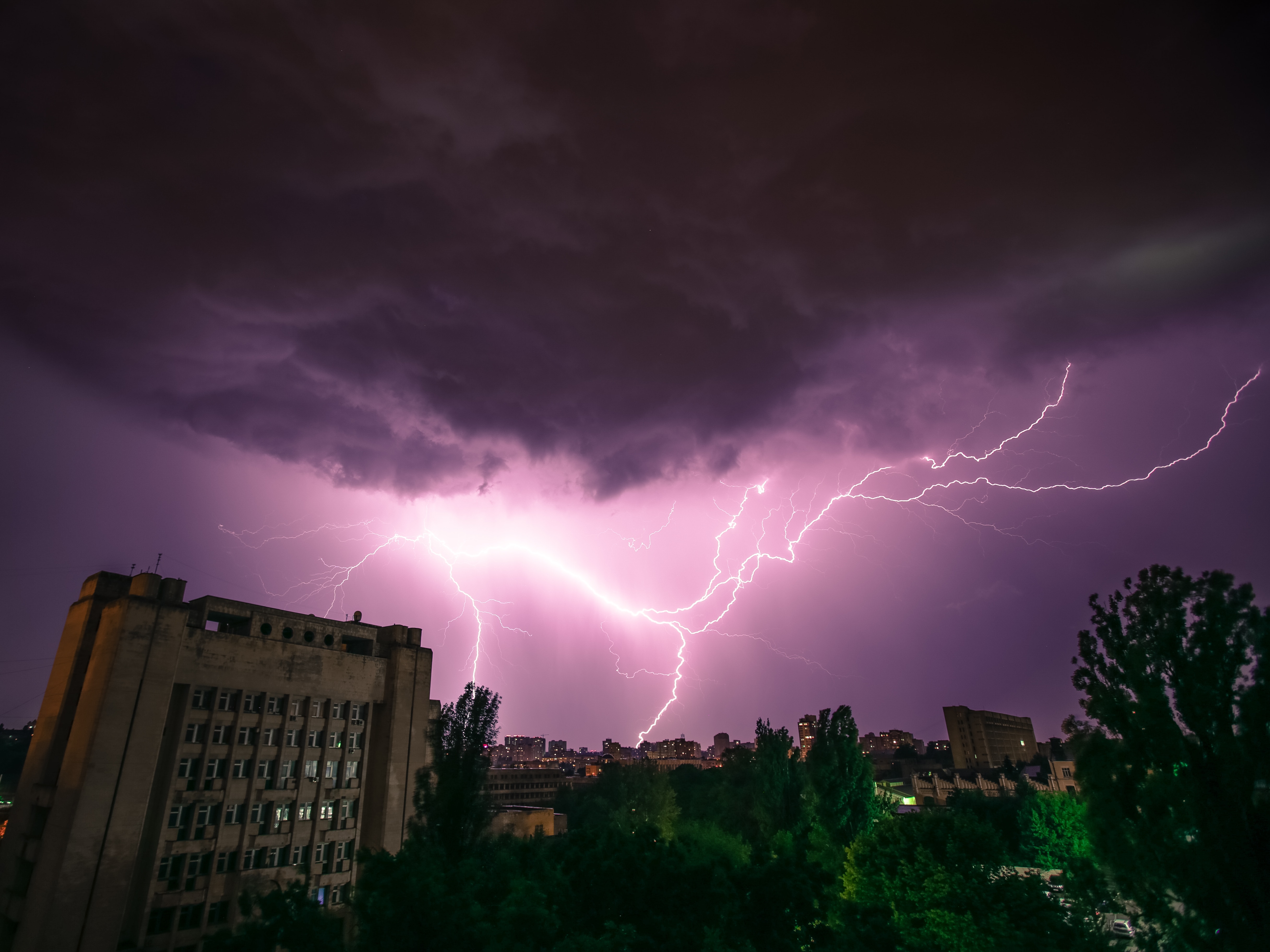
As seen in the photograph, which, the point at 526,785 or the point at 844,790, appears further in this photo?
the point at 526,785

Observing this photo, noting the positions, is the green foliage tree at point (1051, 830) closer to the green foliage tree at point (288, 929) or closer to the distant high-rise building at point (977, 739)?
the green foliage tree at point (288, 929)

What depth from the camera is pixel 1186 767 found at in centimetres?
1088

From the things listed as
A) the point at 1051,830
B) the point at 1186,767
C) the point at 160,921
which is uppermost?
the point at 1186,767

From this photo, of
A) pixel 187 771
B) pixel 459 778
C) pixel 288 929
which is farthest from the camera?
pixel 187 771

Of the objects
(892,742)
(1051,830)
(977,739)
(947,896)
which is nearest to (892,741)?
(892,742)

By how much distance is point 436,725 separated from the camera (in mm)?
25906

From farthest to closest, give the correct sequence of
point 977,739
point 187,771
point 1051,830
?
point 977,739
point 1051,830
point 187,771

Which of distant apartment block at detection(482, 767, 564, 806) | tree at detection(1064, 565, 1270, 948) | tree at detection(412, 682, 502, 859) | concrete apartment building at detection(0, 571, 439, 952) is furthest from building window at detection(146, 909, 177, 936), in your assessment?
distant apartment block at detection(482, 767, 564, 806)

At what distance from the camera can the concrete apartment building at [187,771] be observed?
23.7 metres

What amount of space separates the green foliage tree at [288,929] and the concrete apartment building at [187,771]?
7.77 metres

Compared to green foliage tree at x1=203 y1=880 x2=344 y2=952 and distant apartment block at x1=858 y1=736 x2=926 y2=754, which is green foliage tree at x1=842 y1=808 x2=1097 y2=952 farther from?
distant apartment block at x1=858 y1=736 x2=926 y2=754

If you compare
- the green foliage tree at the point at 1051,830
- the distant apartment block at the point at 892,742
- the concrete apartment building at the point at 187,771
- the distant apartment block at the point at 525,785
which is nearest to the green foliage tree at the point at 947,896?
the concrete apartment building at the point at 187,771

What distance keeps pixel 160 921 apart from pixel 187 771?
19.1ft

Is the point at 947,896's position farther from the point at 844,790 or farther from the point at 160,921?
the point at 160,921
